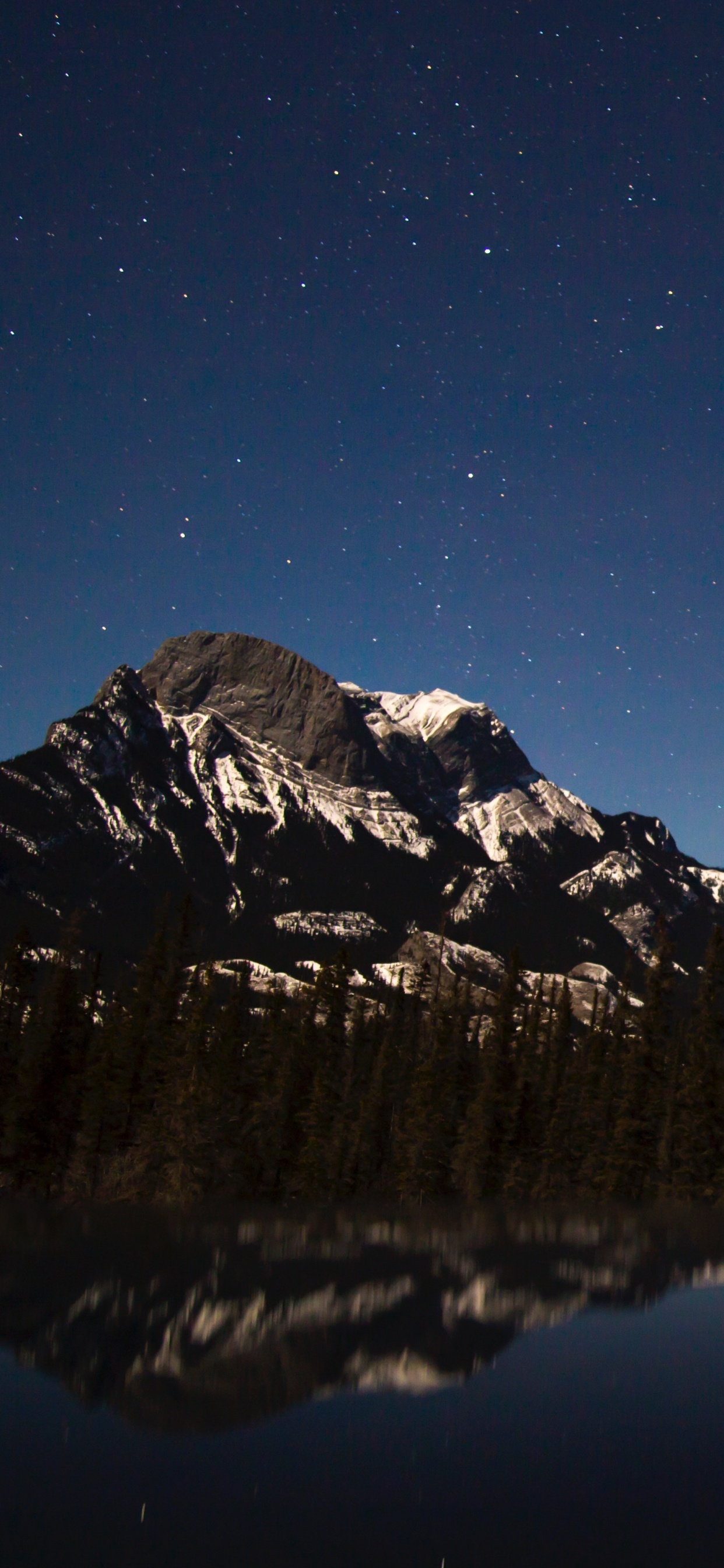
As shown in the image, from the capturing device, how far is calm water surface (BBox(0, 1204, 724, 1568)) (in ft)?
50.4

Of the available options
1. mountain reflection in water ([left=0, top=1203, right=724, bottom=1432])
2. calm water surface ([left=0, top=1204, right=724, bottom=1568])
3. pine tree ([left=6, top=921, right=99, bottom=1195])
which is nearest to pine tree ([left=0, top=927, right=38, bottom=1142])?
pine tree ([left=6, top=921, right=99, bottom=1195])

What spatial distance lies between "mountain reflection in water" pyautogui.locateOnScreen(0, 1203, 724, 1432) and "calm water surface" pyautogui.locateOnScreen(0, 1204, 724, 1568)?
12 centimetres

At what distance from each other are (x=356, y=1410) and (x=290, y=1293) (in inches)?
527

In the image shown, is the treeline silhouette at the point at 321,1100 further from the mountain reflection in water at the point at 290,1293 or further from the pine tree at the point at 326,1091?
the mountain reflection in water at the point at 290,1293

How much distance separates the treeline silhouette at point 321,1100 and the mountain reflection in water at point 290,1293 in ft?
20.6

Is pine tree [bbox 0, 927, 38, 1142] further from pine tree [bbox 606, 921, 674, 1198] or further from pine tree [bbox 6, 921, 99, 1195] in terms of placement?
pine tree [bbox 606, 921, 674, 1198]

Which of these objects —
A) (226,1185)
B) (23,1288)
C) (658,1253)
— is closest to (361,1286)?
(23,1288)

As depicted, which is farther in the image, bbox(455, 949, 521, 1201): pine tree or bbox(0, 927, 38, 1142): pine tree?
bbox(455, 949, 521, 1201): pine tree

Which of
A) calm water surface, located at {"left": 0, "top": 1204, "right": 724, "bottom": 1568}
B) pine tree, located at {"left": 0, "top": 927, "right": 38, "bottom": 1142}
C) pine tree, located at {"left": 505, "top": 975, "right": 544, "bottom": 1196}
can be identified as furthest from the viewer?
pine tree, located at {"left": 505, "top": 975, "right": 544, "bottom": 1196}

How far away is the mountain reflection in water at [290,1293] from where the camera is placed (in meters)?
23.5

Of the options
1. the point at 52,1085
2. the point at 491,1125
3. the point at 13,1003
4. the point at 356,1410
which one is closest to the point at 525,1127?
the point at 491,1125

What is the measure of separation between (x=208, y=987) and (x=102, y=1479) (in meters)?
49.1

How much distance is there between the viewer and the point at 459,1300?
33094 millimetres

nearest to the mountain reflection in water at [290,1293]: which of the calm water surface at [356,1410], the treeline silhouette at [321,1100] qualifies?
the calm water surface at [356,1410]
